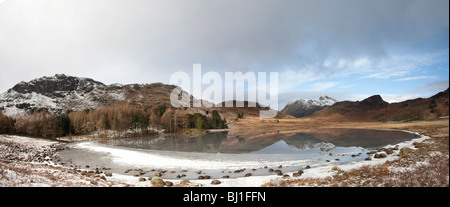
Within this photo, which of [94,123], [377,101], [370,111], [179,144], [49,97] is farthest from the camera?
[49,97]

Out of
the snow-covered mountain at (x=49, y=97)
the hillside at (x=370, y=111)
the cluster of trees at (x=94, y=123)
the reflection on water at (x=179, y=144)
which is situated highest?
the snow-covered mountain at (x=49, y=97)

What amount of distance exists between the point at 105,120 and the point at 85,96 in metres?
168

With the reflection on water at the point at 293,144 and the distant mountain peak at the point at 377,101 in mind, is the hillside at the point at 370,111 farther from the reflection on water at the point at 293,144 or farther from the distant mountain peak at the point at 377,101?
the reflection on water at the point at 293,144

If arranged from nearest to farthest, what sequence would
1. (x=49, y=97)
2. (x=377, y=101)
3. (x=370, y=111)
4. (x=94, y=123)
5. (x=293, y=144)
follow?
(x=293, y=144)
(x=377, y=101)
(x=370, y=111)
(x=94, y=123)
(x=49, y=97)

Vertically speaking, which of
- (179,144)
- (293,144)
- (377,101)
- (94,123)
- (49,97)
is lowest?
(179,144)

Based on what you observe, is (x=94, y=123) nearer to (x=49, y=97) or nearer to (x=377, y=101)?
(x=377, y=101)

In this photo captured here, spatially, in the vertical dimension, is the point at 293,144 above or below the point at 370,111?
below

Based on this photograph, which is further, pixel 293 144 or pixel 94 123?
pixel 94 123

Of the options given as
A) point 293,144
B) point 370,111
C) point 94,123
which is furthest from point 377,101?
point 94,123

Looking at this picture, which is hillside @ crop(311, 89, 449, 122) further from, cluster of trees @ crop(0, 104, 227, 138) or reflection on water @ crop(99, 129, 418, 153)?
cluster of trees @ crop(0, 104, 227, 138)

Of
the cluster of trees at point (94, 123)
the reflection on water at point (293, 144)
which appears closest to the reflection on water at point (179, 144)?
the reflection on water at point (293, 144)

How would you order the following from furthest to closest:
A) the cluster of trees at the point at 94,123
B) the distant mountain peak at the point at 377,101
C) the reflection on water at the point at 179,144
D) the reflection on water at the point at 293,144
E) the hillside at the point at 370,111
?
the cluster of trees at the point at 94,123 → the hillside at the point at 370,111 → the distant mountain peak at the point at 377,101 → the reflection on water at the point at 179,144 → the reflection on water at the point at 293,144

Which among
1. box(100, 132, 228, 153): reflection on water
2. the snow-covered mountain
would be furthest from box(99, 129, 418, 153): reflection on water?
the snow-covered mountain
